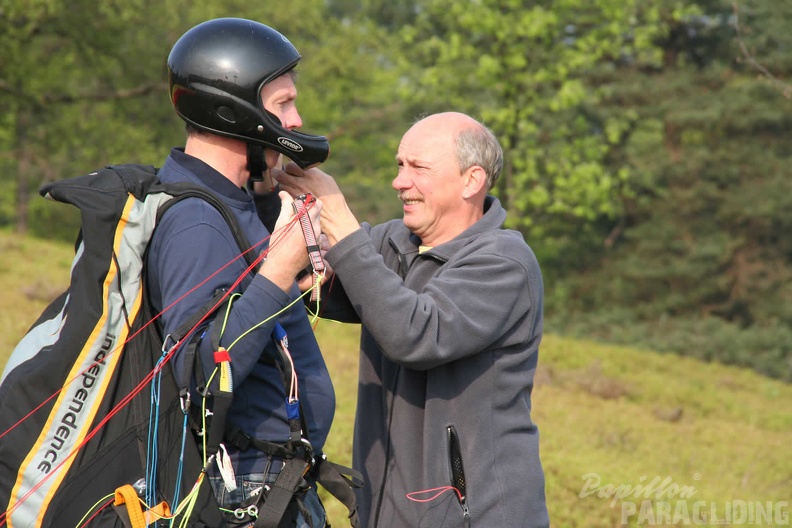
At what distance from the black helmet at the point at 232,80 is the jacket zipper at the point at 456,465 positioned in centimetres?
109

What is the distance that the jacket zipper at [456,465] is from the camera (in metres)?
3.09

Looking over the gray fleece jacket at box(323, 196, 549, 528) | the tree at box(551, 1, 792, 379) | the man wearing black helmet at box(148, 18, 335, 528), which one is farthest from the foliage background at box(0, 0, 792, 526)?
the man wearing black helmet at box(148, 18, 335, 528)

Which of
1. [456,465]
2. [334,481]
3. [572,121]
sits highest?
[334,481]

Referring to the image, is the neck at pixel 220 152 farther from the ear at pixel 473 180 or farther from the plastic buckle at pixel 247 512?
the plastic buckle at pixel 247 512

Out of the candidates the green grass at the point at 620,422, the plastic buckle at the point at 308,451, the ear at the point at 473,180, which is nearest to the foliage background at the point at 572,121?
the green grass at the point at 620,422

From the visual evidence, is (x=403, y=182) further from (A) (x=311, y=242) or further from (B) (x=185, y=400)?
(B) (x=185, y=400)

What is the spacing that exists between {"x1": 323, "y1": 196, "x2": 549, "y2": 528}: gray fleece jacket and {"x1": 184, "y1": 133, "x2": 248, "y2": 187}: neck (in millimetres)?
414

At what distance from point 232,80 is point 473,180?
1.03 metres

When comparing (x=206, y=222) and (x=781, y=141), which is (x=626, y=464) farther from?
(x=781, y=141)

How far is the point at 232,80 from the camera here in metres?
2.78

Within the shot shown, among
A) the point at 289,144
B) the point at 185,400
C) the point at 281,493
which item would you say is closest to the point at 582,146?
the point at 289,144

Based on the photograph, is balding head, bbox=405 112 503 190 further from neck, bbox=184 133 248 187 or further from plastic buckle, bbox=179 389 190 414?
plastic buckle, bbox=179 389 190 414

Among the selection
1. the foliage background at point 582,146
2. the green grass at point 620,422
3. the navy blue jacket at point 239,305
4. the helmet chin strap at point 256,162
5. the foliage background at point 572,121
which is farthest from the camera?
the foliage background at point 572,121

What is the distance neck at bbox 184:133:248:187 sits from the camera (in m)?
2.87
